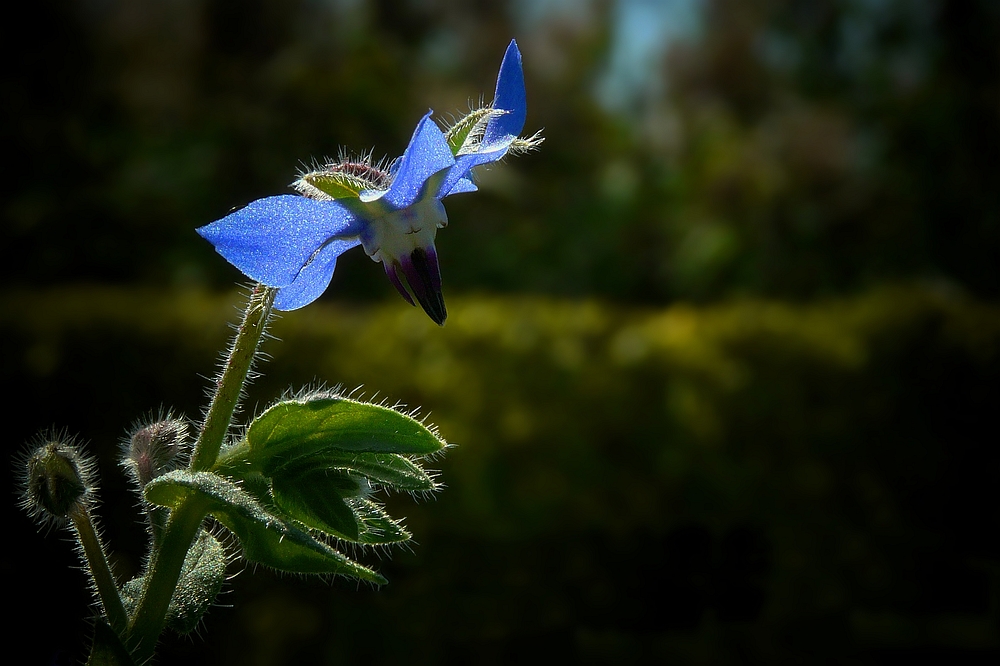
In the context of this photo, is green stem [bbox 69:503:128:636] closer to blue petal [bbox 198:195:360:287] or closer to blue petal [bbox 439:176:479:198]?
blue petal [bbox 198:195:360:287]

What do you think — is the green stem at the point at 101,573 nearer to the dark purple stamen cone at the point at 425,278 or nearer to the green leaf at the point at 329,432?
the green leaf at the point at 329,432

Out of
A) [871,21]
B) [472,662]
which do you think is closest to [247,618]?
[472,662]

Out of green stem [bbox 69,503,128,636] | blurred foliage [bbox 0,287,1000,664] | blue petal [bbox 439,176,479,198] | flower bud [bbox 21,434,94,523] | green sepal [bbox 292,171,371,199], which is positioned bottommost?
green stem [bbox 69,503,128,636]

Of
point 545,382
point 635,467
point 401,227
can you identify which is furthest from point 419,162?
point 635,467

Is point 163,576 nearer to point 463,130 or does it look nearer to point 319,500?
point 319,500

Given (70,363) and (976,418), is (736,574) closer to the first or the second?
(976,418)

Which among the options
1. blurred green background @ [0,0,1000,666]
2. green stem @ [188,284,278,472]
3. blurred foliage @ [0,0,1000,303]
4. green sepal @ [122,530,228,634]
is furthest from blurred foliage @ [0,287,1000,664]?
green stem @ [188,284,278,472]
